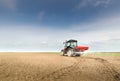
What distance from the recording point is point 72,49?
24.7 m

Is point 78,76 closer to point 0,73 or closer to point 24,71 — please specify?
point 24,71

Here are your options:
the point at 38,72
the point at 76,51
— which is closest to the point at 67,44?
the point at 76,51

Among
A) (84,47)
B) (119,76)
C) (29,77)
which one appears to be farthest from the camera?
(84,47)

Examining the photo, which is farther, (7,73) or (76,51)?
(76,51)

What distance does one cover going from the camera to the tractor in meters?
24.4

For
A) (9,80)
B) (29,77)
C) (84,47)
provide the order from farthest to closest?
1. (84,47)
2. (29,77)
3. (9,80)

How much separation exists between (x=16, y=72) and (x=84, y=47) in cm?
1577

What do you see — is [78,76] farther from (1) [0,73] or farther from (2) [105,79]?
(1) [0,73]

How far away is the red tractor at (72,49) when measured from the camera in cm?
2442

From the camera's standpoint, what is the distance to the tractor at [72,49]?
24.4 m

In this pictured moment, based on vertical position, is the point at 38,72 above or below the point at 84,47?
below

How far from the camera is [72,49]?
24703 mm

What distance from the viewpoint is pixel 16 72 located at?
10.5 m

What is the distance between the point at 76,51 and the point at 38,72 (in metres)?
14.4
